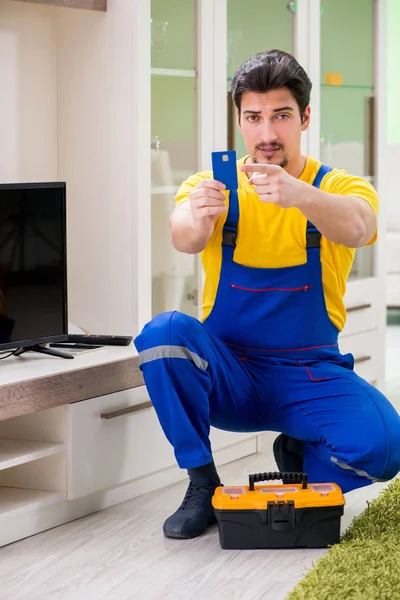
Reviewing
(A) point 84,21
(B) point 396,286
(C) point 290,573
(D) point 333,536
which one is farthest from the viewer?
(B) point 396,286

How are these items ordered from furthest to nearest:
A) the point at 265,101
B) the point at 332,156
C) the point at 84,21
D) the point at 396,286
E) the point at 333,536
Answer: the point at 396,286, the point at 332,156, the point at 84,21, the point at 265,101, the point at 333,536

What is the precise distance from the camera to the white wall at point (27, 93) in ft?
9.88

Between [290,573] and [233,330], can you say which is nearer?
[290,573]

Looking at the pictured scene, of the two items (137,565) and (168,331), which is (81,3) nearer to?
(168,331)

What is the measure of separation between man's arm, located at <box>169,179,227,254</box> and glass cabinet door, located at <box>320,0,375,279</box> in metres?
1.58

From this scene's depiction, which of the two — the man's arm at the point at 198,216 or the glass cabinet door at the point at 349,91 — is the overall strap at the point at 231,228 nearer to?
the man's arm at the point at 198,216

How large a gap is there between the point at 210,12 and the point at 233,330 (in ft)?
3.88

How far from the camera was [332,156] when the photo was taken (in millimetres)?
3996

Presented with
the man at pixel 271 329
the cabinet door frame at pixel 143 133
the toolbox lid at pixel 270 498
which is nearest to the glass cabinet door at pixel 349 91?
the cabinet door frame at pixel 143 133

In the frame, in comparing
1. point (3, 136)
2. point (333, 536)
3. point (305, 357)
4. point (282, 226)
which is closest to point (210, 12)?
point (3, 136)

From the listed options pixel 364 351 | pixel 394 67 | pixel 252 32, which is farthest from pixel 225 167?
pixel 394 67

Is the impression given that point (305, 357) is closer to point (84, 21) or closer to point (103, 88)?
point (103, 88)

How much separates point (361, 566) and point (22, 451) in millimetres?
844

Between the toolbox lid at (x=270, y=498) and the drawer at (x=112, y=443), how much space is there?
410mm
